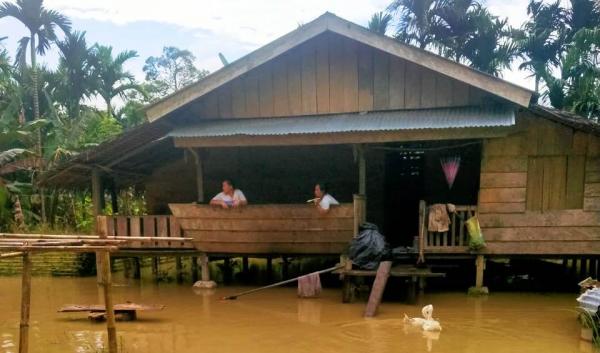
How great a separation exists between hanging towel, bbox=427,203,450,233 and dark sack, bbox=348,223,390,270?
1003 millimetres

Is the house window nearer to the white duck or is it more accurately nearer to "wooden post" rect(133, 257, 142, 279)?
the white duck

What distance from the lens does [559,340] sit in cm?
667

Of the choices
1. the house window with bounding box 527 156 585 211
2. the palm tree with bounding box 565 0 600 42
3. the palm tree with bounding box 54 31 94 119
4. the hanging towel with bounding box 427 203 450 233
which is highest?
the palm tree with bounding box 565 0 600 42

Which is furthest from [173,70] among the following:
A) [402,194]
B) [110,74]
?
[402,194]

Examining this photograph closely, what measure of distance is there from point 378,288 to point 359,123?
3026 millimetres

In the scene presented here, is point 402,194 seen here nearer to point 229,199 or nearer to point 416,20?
point 229,199

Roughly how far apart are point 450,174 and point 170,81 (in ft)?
92.1

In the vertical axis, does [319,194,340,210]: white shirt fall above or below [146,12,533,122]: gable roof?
below

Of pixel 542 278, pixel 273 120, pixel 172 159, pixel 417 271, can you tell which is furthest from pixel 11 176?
pixel 542 278

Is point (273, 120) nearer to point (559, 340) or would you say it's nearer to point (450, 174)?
point (450, 174)

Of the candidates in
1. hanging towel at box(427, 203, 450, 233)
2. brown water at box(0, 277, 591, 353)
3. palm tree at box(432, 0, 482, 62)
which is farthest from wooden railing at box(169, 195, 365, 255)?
palm tree at box(432, 0, 482, 62)

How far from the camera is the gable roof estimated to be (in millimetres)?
8648

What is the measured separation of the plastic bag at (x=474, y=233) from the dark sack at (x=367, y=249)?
161 cm

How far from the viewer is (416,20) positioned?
22578 mm
